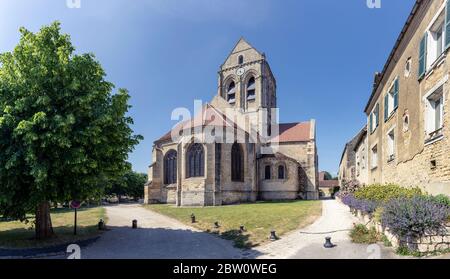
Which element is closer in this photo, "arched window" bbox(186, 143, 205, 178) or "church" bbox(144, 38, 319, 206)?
"church" bbox(144, 38, 319, 206)

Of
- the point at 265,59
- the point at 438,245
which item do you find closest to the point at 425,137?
the point at 438,245

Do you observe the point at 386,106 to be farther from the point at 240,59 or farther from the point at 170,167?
the point at 240,59

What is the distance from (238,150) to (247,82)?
14.5 metres

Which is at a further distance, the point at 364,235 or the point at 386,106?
the point at 386,106

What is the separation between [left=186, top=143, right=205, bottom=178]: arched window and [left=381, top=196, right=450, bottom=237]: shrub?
71.5ft

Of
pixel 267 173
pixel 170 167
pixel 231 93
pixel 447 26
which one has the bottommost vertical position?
pixel 267 173

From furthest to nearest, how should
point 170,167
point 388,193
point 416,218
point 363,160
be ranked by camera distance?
point 170,167
point 363,160
point 388,193
point 416,218

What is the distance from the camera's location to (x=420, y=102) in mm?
10320

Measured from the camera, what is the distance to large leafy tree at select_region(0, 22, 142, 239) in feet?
30.7

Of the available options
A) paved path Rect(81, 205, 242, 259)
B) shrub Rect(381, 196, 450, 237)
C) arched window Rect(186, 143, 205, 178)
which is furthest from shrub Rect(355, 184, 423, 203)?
arched window Rect(186, 143, 205, 178)

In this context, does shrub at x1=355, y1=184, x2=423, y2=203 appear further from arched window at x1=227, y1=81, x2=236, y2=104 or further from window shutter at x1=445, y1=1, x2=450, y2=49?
arched window at x1=227, y1=81, x2=236, y2=104

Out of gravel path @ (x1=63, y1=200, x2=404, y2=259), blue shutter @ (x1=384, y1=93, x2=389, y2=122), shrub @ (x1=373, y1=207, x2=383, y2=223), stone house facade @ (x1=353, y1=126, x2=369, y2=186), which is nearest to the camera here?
gravel path @ (x1=63, y1=200, x2=404, y2=259)

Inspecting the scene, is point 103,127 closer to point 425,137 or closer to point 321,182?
point 425,137

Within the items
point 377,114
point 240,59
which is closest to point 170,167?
point 240,59
